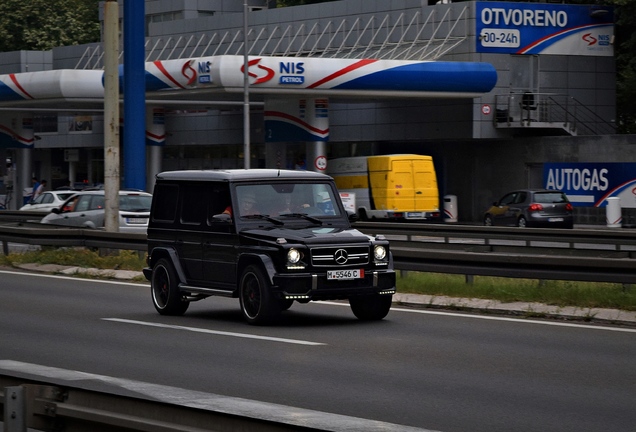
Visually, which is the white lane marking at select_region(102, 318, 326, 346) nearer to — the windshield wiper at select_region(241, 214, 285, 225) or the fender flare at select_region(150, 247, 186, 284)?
the fender flare at select_region(150, 247, 186, 284)

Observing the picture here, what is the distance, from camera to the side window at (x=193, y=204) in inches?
631

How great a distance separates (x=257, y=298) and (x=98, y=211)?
17209 mm

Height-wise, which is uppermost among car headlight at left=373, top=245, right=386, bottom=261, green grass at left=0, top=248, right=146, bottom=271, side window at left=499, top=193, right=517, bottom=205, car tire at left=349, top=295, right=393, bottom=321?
side window at left=499, top=193, right=517, bottom=205

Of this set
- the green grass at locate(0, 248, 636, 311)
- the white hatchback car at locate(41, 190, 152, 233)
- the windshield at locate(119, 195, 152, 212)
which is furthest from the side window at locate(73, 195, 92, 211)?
the green grass at locate(0, 248, 636, 311)

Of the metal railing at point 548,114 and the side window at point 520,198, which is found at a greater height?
the metal railing at point 548,114

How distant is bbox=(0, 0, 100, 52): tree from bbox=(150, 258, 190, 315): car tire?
78997 millimetres

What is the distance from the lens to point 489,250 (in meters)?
22.5

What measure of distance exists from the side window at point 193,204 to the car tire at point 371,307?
224 centimetres

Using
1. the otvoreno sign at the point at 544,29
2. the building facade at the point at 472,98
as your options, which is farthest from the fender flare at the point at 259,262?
the otvoreno sign at the point at 544,29

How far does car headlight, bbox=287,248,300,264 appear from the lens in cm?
1432

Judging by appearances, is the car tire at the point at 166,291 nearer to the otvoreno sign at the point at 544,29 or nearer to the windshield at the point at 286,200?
the windshield at the point at 286,200

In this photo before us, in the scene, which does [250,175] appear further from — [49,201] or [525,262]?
[49,201]

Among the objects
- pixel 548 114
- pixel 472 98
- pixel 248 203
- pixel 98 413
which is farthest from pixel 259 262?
pixel 548 114

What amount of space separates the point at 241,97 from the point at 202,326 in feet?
128
